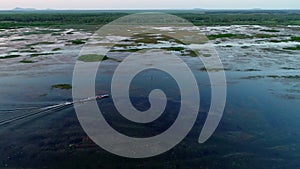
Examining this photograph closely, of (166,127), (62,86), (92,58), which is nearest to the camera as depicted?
(166,127)

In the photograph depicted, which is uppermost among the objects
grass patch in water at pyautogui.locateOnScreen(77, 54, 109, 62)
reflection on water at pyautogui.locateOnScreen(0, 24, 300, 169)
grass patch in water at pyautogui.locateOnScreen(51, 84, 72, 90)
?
grass patch in water at pyautogui.locateOnScreen(77, 54, 109, 62)

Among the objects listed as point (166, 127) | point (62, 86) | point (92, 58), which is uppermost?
point (92, 58)

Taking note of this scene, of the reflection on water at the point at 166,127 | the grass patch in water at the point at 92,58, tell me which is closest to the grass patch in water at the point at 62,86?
the reflection on water at the point at 166,127

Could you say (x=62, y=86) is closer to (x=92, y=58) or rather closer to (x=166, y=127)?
(x=92, y=58)

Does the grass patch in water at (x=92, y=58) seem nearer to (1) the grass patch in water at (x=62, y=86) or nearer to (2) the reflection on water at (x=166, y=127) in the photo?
(2) the reflection on water at (x=166, y=127)

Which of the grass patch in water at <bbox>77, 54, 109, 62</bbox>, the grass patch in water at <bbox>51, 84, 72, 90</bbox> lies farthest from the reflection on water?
the grass patch in water at <bbox>77, 54, 109, 62</bbox>

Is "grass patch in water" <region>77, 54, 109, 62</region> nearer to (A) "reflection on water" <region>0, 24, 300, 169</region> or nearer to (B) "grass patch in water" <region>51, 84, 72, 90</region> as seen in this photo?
(A) "reflection on water" <region>0, 24, 300, 169</region>

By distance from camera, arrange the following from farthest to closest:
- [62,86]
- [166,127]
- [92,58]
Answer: [92,58] → [62,86] → [166,127]

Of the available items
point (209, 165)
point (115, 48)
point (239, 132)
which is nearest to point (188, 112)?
point (239, 132)

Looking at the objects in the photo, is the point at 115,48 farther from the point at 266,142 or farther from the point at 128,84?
the point at 266,142

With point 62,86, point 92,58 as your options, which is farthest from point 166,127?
point 92,58

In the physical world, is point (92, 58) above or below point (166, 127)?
above
